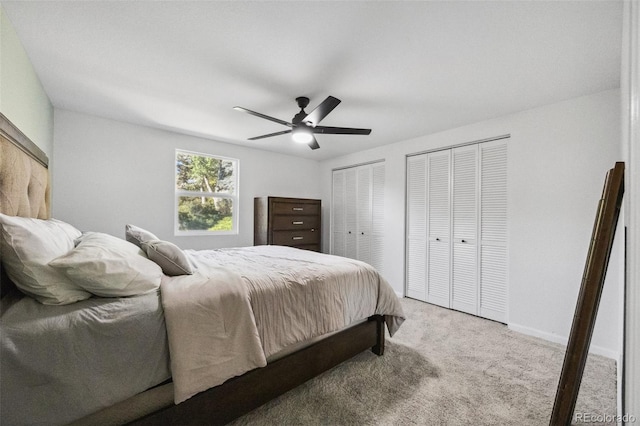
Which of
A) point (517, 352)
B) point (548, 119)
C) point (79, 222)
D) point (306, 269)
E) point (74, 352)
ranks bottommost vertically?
point (517, 352)

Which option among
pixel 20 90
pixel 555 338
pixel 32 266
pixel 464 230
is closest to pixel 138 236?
pixel 32 266

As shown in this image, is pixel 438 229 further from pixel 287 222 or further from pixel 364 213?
pixel 287 222

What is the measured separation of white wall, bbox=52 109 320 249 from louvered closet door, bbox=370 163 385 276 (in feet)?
7.47

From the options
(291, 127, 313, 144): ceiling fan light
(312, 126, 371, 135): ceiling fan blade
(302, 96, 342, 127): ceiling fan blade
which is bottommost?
(291, 127, 313, 144): ceiling fan light

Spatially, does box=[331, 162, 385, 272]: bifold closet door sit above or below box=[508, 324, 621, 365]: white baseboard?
above

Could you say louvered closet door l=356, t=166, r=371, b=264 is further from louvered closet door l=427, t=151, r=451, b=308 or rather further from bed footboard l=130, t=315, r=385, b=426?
Result: bed footboard l=130, t=315, r=385, b=426

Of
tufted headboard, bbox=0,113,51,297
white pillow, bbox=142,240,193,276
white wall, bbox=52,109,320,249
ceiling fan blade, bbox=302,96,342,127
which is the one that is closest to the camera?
tufted headboard, bbox=0,113,51,297

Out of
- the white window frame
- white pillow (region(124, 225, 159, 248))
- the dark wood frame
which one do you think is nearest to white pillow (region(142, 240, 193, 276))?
white pillow (region(124, 225, 159, 248))

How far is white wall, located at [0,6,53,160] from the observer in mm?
1566

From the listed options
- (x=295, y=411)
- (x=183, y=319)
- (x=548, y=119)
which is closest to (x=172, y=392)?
(x=183, y=319)

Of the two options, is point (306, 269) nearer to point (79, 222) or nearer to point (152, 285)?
point (152, 285)

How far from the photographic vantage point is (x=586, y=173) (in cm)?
247

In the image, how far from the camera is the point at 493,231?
3148 mm

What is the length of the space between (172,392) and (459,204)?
347 cm
